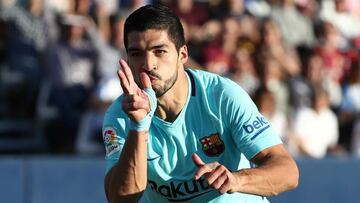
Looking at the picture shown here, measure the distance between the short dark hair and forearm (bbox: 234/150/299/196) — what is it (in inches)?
29.5

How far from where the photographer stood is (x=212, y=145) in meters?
4.99

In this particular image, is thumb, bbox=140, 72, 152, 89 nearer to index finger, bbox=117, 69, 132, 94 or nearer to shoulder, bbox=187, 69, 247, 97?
index finger, bbox=117, 69, 132, 94

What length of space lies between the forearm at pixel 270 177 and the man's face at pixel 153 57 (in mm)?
602

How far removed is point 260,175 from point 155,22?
2.99 ft

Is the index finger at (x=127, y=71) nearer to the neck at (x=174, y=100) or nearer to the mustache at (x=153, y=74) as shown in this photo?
the mustache at (x=153, y=74)

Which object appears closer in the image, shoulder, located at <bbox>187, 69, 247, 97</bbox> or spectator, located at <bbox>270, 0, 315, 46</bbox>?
shoulder, located at <bbox>187, 69, 247, 97</bbox>

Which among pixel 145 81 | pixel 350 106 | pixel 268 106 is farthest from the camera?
pixel 350 106

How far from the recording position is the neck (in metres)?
4.95

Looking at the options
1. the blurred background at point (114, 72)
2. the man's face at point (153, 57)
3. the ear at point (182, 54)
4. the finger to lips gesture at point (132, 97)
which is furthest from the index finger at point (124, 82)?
the blurred background at point (114, 72)

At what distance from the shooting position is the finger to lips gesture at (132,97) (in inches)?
171

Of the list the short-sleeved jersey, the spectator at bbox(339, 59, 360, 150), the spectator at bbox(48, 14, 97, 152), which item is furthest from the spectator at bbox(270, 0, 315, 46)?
the short-sleeved jersey

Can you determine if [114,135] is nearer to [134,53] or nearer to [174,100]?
[174,100]

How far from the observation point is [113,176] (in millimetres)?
4703

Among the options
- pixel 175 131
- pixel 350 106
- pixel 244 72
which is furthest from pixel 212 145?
pixel 350 106
